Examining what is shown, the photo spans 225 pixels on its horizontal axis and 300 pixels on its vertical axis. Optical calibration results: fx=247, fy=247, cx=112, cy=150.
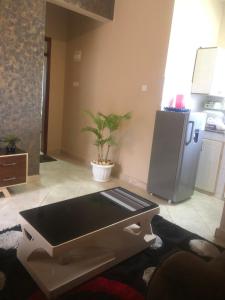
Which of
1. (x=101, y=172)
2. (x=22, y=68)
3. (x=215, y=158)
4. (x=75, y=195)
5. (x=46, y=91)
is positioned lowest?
(x=75, y=195)

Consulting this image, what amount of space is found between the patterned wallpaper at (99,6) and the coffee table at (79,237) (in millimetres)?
2625

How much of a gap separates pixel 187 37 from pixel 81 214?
269cm

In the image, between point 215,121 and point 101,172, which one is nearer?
point 215,121

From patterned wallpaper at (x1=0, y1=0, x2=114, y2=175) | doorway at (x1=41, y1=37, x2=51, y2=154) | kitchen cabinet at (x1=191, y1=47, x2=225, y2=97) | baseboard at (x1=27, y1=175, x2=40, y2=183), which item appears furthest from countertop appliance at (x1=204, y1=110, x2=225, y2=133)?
doorway at (x1=41, y1=37, x2=51, y2=154)

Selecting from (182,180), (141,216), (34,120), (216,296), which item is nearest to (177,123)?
(182,180)

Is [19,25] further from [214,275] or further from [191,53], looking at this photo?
[214,275]

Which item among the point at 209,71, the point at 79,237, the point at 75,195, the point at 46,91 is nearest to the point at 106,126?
the point at 75,195

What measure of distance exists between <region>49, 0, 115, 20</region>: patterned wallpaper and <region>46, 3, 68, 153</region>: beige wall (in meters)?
1.23

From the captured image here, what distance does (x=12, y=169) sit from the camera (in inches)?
108

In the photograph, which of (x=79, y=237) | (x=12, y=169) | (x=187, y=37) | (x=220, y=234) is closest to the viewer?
(x=79, y=237)

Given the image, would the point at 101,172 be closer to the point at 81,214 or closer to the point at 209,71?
the point at 81,214

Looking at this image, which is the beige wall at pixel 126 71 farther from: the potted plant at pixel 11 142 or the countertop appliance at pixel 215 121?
the potted plant at pixel 11 142

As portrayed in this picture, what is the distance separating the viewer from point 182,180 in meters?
3.00

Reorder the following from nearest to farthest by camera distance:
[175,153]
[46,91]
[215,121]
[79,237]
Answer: [79,237] → [175,153] → [215,121] → [46,91]
